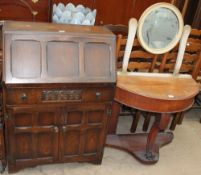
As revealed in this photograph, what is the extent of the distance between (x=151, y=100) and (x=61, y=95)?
65 centimetres

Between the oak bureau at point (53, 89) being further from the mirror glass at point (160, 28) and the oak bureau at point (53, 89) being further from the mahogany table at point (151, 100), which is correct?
the mirror glass at point (160, 28)

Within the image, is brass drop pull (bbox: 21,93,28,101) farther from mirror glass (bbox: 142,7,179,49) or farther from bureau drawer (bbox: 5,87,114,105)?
mirror glass (bbox: 142,7,179,49)

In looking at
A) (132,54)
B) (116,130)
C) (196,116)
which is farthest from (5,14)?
(196,116)

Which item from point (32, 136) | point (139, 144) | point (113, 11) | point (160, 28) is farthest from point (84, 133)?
point (113, 11)

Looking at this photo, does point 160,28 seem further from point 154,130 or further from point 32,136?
point 32,136

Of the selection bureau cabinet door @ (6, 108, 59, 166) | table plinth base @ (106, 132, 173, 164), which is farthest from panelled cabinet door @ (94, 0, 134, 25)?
bureau cabinet door @ (6, 108, 59, 166)

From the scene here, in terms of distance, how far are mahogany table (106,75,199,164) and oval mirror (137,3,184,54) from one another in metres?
0.27

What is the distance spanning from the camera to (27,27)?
170 centimetres

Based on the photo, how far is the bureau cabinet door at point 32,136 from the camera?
1.75 meters

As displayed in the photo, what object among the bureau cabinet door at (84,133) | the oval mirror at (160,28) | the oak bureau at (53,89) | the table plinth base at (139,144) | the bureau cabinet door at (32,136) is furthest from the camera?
the table plinth base at (139,144)

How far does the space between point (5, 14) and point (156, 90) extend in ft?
6.16

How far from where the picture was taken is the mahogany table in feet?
6.33

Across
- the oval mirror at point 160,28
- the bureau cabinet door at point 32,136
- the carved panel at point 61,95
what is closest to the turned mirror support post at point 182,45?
the oval mirror at point 160,28

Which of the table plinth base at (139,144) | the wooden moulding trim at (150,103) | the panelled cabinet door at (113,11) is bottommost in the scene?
the table plinth base at (139,144)
